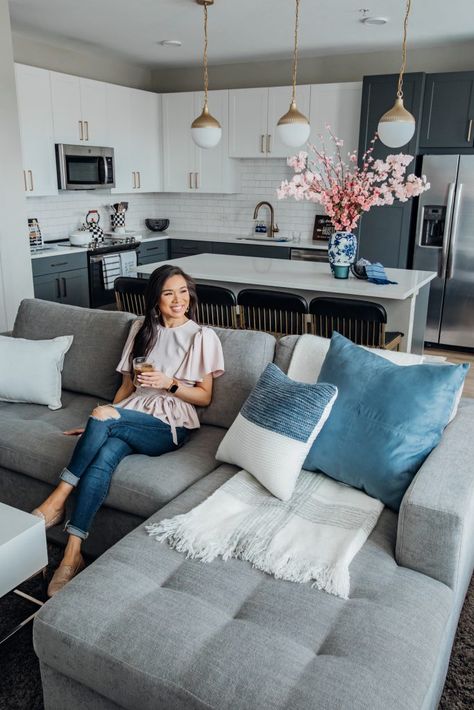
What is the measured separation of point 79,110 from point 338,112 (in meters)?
2.48

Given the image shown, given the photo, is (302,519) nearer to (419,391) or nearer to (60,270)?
(419,391)

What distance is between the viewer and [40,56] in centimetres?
573

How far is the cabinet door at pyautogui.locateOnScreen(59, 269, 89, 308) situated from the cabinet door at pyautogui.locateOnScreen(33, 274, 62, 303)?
4 centimetres

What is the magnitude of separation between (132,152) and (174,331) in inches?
178

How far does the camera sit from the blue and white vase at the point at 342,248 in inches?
→ 160

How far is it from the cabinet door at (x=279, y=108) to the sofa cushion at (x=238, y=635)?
5.27 m

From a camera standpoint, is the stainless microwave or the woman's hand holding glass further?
the stainless microwave

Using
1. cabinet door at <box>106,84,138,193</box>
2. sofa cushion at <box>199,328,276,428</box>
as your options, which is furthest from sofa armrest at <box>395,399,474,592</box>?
cabinet door at <box>106,84,138,193</box>

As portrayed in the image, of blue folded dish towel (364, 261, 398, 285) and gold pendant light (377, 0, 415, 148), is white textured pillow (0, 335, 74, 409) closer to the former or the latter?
blue folded dish towel (364, 261, 398, 285)

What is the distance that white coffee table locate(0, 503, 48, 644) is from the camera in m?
1.83

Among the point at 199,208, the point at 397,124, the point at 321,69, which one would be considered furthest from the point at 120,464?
the point at 199,208

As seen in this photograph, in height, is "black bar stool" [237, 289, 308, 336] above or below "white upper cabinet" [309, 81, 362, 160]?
below

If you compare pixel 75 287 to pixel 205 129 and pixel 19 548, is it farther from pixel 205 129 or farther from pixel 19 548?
pixel 19 548

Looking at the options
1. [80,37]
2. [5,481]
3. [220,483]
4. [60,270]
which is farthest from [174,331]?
[80,37]
